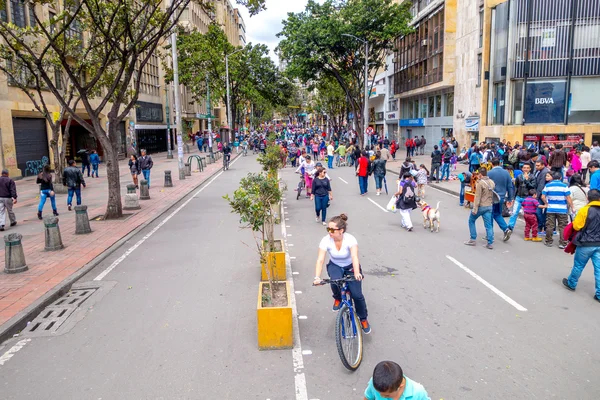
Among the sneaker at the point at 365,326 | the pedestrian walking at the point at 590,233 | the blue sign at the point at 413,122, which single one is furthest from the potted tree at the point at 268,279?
the blue sign at the point at 413,122

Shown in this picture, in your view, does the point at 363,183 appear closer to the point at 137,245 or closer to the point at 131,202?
the point at 131,202

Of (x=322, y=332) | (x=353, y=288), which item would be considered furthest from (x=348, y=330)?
(x=322, y=332)

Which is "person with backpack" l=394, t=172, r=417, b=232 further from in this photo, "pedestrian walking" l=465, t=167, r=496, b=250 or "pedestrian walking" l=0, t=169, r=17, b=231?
"pedestrian walking" l=0, t=169, r=17, b=231

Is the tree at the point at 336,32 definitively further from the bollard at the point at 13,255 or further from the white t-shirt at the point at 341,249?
the white t-shirt at the point at 341,249

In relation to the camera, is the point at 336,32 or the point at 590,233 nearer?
the point at 590,233

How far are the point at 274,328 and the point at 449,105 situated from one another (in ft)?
113

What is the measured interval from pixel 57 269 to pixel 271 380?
6.03m

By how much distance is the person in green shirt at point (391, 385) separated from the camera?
119 inches

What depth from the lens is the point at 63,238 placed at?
465 inches

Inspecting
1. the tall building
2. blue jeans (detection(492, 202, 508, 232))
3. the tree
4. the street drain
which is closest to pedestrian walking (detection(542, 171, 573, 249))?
blue jeans (detection(492, 202, 508, 232))

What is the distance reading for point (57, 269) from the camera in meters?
9.16

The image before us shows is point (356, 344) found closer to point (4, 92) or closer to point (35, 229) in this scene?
point (35, 229)

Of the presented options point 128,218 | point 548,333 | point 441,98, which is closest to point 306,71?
point 441,98

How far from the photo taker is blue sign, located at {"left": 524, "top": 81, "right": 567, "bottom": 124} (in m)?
27.0
